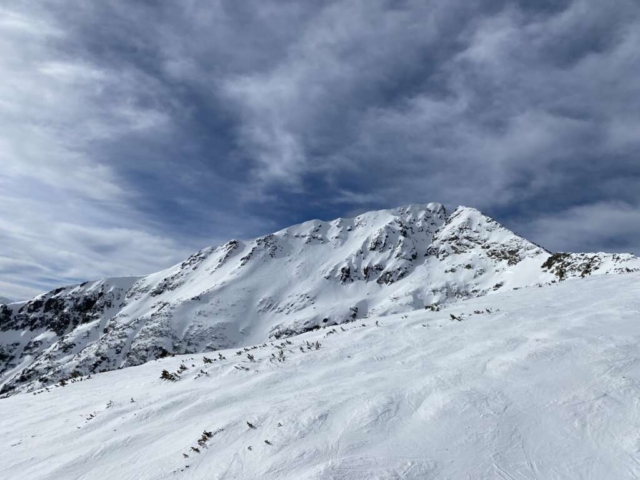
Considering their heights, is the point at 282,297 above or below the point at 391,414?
above

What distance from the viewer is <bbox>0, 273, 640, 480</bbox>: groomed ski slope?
15.7ft

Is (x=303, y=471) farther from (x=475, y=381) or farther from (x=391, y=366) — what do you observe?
(x=391, y=366)

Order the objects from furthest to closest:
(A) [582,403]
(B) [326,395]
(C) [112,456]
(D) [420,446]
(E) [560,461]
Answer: (B) [326,395]
(C) [112,456]
(A) [582,403]
(D) [420,446]
(E) [560,461]

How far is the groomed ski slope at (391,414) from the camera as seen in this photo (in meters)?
4.78

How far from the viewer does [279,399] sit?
7.29 m

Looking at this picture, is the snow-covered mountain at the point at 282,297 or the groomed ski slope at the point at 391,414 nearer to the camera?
the groomed ski slope at the point at 391,414

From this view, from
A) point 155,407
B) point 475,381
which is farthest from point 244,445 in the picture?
point 475,381

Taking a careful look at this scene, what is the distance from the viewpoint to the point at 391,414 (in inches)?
234

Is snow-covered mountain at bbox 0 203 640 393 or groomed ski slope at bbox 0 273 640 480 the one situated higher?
snow-covered mountain at bbox 0 203 640 393

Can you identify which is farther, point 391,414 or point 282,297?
point 282,297

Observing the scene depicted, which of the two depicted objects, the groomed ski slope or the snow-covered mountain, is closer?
the groomed ski slope

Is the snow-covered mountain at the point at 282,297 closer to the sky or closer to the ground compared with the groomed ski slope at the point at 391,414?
closer to the sky

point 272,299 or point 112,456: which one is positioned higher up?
point 272,299

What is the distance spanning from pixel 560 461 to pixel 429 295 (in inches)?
6191
